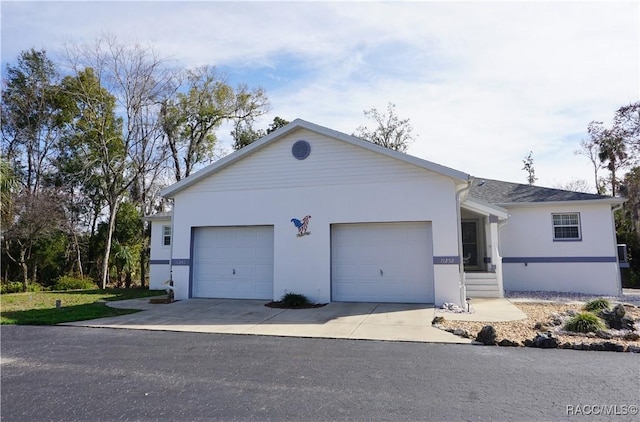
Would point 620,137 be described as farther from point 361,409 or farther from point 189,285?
point 361,409

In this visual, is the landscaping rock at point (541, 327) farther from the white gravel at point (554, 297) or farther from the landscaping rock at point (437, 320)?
the white gravel at point (554, 297)

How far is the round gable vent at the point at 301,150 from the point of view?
12883 mm

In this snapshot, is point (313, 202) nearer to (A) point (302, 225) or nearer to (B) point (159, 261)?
(A) point (302, 225)

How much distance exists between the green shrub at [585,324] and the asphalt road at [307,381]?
55.0 inches

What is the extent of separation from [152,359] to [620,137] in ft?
85.6

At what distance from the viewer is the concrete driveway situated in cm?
823

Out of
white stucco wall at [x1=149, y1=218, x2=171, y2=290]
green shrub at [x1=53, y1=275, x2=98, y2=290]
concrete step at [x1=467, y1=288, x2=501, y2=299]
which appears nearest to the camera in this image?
concrete step at [x1=467, y1=288, x2=501, y2=299]

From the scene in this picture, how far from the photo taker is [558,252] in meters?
15.3

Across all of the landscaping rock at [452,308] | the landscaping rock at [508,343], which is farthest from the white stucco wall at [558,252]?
the landscaping rock at [508,343]

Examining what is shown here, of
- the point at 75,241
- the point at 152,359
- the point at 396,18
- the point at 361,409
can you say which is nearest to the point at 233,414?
the point at 361,409

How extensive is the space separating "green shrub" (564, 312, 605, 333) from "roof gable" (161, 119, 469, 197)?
14.6 feet

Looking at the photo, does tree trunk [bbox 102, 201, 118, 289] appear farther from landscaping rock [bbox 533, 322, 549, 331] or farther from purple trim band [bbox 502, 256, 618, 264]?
landscaping rock [bbox 533, 322, 549, 331]

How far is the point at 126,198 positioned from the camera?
27.3 m

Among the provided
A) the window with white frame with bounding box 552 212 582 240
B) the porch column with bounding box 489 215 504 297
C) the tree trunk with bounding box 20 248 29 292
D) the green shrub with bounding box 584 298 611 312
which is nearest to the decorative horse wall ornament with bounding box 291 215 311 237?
the porch column with bounding box 489 215 504 297
